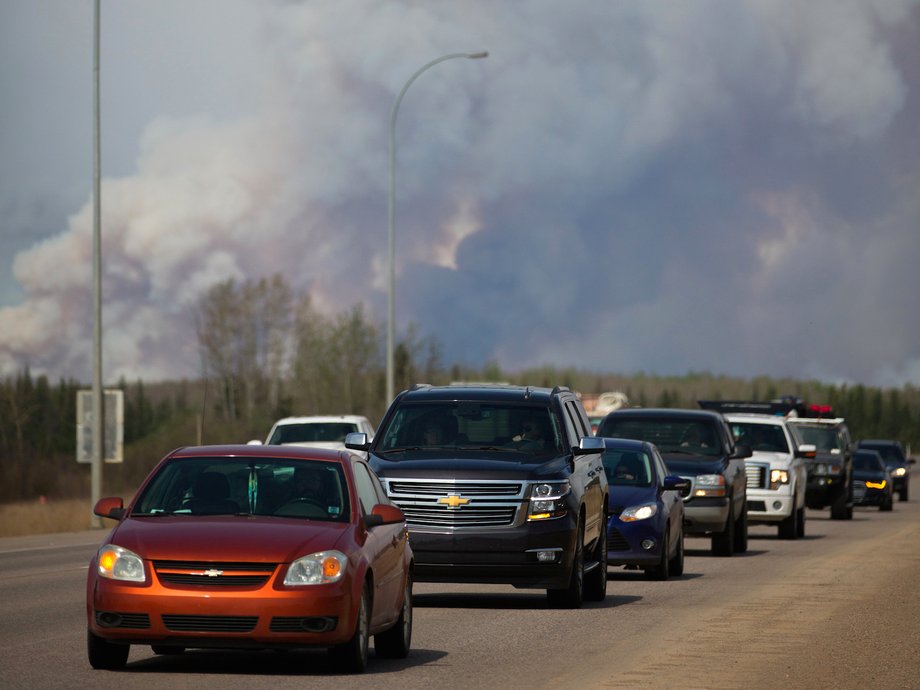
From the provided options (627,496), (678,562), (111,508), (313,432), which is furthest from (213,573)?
(313,432)

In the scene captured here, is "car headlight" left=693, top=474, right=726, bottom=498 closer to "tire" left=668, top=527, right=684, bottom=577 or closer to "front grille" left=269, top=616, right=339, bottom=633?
"tire" left=668, top=527, right=684, bottom=577

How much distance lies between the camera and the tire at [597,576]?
→ 18.8 metres

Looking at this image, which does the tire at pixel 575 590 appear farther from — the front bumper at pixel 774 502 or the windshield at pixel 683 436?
the front bumper at pixel 774 502

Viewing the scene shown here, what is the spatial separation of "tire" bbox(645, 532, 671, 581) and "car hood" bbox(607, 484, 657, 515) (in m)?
0.49

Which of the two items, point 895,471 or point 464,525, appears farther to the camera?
point 895,471

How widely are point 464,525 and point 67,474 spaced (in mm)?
45270

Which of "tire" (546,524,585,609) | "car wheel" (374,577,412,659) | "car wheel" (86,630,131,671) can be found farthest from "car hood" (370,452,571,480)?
"car wheel" (86,630,131,671)

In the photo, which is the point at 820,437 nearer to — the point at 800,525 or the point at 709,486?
the point at 800,525

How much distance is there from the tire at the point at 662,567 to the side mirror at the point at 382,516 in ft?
31.7

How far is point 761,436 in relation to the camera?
33.9 meters

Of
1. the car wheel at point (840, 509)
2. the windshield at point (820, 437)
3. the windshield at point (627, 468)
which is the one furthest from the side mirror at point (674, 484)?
the car wheel at point (840, 509)

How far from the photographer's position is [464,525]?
17.3 m

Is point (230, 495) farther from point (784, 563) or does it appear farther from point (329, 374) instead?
point (329, 374)

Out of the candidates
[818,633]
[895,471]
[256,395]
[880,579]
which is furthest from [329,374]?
[818,633]
